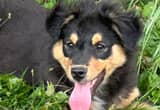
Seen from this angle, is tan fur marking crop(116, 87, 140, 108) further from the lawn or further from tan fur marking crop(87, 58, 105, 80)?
tan fur marking crop(87, 58, 105, 80)

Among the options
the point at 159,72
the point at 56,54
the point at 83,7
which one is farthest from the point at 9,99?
the point at 159,72

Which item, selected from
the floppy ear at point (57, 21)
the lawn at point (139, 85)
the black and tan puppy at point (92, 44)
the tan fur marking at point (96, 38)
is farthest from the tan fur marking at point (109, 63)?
the floppy ear at point (57, 21)

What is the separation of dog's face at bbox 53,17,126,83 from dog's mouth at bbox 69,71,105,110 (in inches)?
2.2

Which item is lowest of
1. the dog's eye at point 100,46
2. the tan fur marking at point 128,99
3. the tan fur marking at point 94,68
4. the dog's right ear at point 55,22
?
the tan fur marking at point 128,99

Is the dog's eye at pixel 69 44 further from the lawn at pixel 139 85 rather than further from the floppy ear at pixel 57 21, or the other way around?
the lawn at pixel 139 85

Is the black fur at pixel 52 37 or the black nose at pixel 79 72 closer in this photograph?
the black nose at pixel 79 72

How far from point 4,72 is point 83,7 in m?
1.10

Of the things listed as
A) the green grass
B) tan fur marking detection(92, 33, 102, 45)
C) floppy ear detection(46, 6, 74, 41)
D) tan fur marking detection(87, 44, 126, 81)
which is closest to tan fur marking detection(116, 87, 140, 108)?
tan fur marking detection(87, 44, 126, 81)

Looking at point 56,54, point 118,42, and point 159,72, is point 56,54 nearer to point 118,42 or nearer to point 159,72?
point 118,42

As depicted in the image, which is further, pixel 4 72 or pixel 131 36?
pixel 4 72

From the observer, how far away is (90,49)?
201 inches

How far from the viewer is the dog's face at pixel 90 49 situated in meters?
5.02

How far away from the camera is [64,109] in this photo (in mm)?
5395

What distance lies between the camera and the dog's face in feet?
16.5
